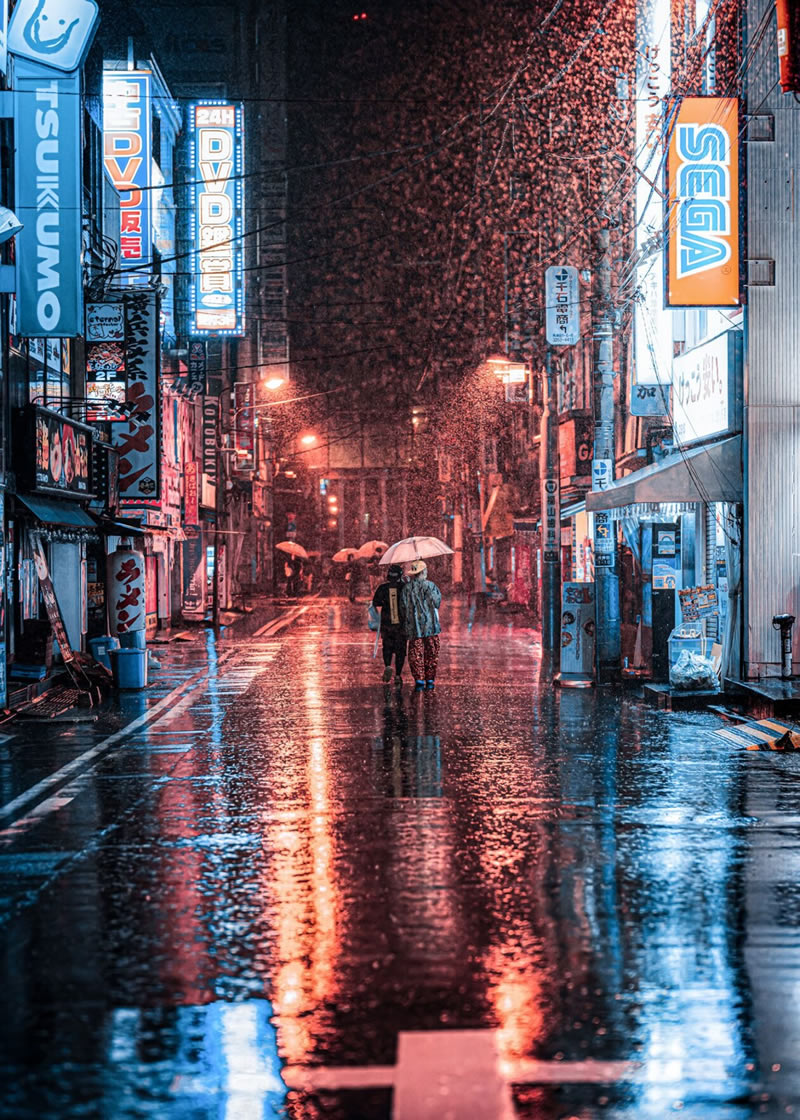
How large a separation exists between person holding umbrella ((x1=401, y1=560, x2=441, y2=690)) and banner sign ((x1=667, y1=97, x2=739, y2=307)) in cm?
535

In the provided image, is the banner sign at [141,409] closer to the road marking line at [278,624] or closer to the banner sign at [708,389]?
the road marking line at [278,624]

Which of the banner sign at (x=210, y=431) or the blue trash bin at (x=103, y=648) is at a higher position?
the banner sign at (x=210, y=431)

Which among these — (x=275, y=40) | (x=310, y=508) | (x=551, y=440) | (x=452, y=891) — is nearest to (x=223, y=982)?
(x=452, y=891)

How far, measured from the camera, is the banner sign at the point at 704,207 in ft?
59.6

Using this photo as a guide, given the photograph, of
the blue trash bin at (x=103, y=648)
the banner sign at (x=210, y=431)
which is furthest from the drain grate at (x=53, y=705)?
the banner sign at (x=210, y=431)

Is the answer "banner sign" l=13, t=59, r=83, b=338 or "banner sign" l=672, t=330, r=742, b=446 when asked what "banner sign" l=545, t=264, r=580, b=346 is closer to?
"banner sign" l=672, t=330, r=742, b=446

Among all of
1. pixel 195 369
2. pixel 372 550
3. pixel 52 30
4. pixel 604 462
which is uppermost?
pixel 52 30

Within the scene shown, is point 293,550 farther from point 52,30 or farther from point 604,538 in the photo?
point 52,30

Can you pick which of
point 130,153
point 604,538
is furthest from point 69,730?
point 130,153

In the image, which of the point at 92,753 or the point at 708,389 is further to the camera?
the point at 708,389

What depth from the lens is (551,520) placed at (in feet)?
80.8

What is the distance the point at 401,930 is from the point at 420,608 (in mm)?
12597

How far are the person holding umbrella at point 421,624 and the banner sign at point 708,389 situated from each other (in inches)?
193

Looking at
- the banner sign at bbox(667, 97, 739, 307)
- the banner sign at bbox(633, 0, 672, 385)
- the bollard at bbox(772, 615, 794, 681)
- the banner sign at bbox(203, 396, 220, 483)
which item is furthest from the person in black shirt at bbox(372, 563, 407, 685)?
the banner sign at bbox(203, 396, 220, 483)
